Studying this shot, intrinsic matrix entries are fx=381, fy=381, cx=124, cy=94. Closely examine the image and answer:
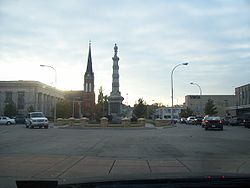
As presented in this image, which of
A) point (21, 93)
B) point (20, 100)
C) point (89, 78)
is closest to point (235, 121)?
point (21, 93)

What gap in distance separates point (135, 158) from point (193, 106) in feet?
461

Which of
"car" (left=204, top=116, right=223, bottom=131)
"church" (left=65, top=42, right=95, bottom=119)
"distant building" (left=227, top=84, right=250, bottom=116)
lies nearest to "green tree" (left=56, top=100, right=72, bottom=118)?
"church" (left=65, top=42, right=95, bottom=119)

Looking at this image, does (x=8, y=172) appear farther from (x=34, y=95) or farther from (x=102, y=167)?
(x=34, y=95)

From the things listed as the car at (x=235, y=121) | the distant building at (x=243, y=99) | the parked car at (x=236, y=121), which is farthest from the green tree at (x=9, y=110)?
the parked car at (x=236, y=121)

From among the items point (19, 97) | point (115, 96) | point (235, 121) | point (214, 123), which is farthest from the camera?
point (19, 97)

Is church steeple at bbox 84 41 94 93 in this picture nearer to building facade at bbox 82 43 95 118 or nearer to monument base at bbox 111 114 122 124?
building facade at bbox 82 43 95 118

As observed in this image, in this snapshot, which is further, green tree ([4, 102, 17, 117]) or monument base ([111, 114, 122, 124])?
green tree ([4, 102, 17, 117])

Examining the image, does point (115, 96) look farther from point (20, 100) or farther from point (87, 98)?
point (87, 98)

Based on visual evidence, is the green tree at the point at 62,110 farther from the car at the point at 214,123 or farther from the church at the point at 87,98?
the car at the point at 214,123

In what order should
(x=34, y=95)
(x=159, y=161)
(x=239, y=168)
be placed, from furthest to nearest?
(x=34, y=95)
(x=159, y=161)
(x=239, y=168)

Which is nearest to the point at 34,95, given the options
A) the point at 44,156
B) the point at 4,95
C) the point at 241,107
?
the point at 4,95

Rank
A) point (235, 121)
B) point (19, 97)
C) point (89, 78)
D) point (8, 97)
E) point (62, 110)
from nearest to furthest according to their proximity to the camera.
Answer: point (235, 121) < point (62, 110) < point (8, 97) < point (19, 97) < point (89, 78)

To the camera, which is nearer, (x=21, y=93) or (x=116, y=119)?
(x=116, y=119)

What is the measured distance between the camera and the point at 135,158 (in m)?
14.1
